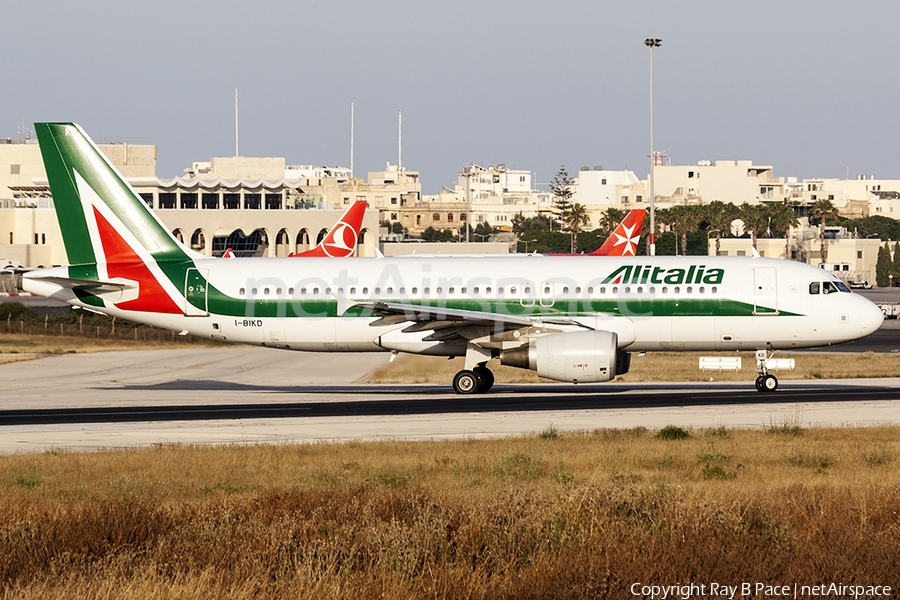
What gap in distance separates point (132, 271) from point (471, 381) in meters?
11.3

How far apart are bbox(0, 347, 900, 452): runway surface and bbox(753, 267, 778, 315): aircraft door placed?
258cm

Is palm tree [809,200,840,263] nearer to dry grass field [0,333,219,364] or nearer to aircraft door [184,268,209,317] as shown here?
dry grass field [0,333,219,364]

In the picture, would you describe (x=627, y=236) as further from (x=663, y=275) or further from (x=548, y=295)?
(x=548, y=295)

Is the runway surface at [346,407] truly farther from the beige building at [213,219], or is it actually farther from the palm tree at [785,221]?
the palm tree at [785,221]

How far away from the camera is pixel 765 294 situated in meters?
34.8

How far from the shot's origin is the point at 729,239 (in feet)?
493

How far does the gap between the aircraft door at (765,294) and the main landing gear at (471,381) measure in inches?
339

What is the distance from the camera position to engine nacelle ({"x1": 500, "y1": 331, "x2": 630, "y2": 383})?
32688 mm

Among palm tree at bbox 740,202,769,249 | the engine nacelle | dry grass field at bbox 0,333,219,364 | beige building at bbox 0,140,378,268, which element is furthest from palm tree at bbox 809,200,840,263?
the engine nacelle

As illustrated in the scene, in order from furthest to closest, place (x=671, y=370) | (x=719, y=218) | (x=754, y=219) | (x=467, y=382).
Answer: (x=719, y=218) < (x=754, y=219) < (x=671, y=370) < (x=467, y=382)

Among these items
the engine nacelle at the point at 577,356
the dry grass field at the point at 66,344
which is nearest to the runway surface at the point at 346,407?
the engine nacelle at the point at 577,356

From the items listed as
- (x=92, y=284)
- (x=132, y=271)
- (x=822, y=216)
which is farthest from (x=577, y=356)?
(x=822, y=216)

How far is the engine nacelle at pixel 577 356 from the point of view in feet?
107

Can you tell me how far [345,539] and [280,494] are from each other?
12.7 ft
